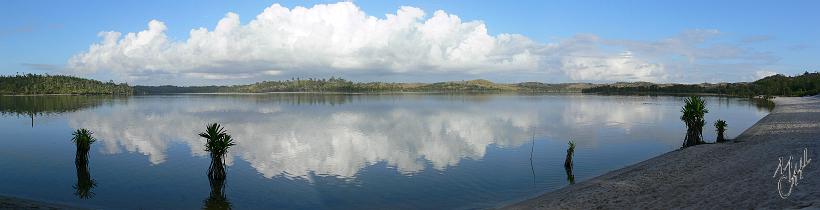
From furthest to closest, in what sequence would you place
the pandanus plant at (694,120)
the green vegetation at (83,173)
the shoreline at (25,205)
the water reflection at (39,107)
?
the water reflection at (39,107) < the pandanus plant at (694,120) < the green vegetation at (83,173) < the shoreline at (25,205)

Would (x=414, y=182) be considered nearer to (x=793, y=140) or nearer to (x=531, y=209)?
(x=531, y=209)

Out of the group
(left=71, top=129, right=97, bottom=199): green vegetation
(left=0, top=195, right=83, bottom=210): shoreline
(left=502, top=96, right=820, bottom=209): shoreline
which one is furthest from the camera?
(left=71, top=129, right=97, bottom=199): green vegetation

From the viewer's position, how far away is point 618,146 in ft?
112

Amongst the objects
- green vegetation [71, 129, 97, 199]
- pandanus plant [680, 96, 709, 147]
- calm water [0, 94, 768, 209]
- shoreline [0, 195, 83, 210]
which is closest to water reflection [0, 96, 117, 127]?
calm water [0, 94, 768, 209]

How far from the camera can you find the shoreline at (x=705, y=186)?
12.4 metres

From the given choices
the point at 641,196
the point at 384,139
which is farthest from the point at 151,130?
the point at 641,196

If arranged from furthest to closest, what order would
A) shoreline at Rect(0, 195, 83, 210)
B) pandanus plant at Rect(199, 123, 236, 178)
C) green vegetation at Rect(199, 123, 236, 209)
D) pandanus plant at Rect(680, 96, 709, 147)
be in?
pandanus plant at Rect(680, 96, 709, 147) → pandanus plant at Rect(199, 123, 236, 178) → green vegetation at Rect(199, 123, 236, 209) → shoreline at Rect(0, 195, 83, 210)

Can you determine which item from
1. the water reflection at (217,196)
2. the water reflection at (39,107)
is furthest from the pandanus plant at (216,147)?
the water reflection at (39,107)

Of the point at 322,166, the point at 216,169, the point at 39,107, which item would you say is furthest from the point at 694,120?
the point at 39,107

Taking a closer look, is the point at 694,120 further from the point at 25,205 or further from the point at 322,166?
the point at 25,205

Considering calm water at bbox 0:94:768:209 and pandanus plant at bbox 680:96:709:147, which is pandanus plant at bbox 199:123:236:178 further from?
pandanus plant at bbox 680:96:709:147

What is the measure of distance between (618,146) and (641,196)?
2035cm

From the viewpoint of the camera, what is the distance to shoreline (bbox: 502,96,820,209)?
1242 centimetres

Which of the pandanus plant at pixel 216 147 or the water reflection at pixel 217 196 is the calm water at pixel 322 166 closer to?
the water reflection at pixel 217 196
